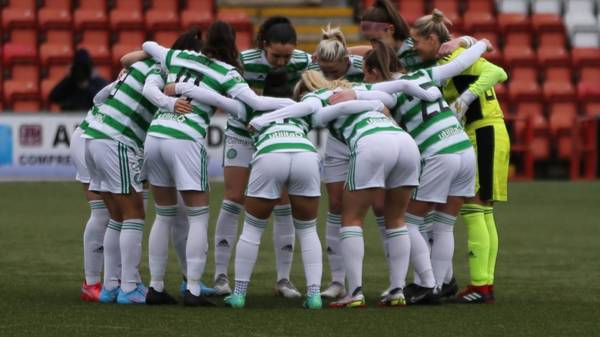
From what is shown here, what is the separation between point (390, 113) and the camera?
8.28 m

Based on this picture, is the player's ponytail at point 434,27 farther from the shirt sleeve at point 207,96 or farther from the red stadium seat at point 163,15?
the red stadium seat at point 163,15

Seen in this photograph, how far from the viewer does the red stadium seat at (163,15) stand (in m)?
22.3

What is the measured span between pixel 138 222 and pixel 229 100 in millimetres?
913

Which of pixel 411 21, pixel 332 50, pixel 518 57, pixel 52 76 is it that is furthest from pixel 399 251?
pixel 518 57

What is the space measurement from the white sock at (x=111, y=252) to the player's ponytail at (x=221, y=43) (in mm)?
1191

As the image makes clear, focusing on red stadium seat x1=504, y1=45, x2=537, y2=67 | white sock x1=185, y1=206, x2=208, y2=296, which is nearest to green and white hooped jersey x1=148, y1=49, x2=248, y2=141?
white sock x1=185, y1=206, x2=208, y2=296

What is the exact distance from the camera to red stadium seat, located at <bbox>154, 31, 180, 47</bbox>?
22.0 meters

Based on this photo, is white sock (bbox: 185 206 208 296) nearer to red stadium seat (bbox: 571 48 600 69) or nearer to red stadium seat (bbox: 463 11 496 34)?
red stadium seat (bbox: 463 11 496 34)

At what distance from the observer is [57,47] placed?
2186cm

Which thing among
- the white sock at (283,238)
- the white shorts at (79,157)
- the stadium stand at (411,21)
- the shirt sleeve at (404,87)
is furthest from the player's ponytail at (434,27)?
the stadium stand at (411,21)

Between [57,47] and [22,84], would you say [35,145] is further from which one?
[57,47]

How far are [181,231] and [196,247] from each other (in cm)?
89

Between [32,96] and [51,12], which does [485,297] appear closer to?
[32,96]

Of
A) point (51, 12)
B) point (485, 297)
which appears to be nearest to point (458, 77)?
point (485, 297)
